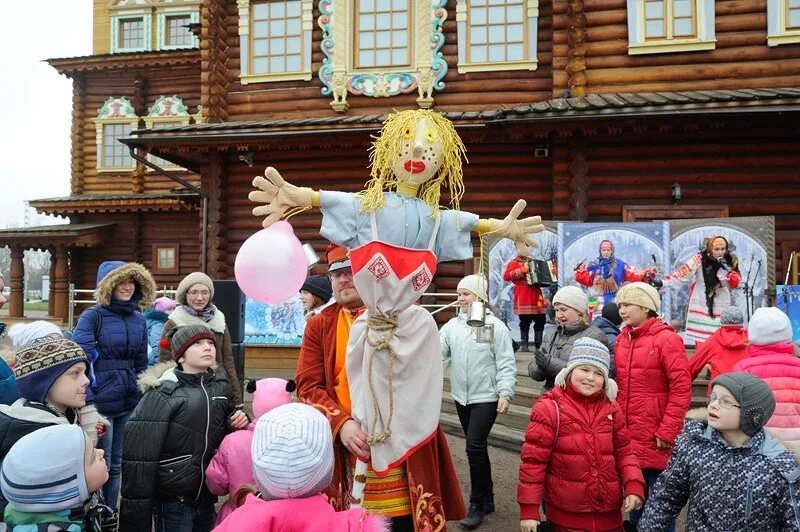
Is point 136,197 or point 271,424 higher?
→ point 136,197

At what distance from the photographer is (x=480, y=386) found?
4.64 metres

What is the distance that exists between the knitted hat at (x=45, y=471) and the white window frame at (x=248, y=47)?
33.0ft

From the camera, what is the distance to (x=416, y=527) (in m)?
2.33

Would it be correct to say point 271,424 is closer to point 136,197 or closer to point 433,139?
point 433,139

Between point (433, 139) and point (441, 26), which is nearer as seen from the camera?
point (433, 139)

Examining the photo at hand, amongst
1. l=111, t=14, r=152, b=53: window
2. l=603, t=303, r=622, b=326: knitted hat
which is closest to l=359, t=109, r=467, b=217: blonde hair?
l=603, t=303, r=622, b=326: knitted hat

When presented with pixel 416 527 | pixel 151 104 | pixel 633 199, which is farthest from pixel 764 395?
pixel 151 104

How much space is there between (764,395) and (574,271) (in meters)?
5.65

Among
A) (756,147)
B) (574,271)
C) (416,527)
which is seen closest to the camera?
(416,527)

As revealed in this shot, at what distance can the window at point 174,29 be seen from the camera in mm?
20859

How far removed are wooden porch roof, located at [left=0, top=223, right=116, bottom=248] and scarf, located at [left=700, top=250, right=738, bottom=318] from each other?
16570 millimetres

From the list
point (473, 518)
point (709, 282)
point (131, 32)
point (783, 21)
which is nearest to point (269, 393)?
point (473, 518)

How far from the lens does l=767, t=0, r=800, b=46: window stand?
9156 mm

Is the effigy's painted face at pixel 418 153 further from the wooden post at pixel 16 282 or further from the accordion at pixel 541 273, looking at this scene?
the wooden post at pixel 16 282
